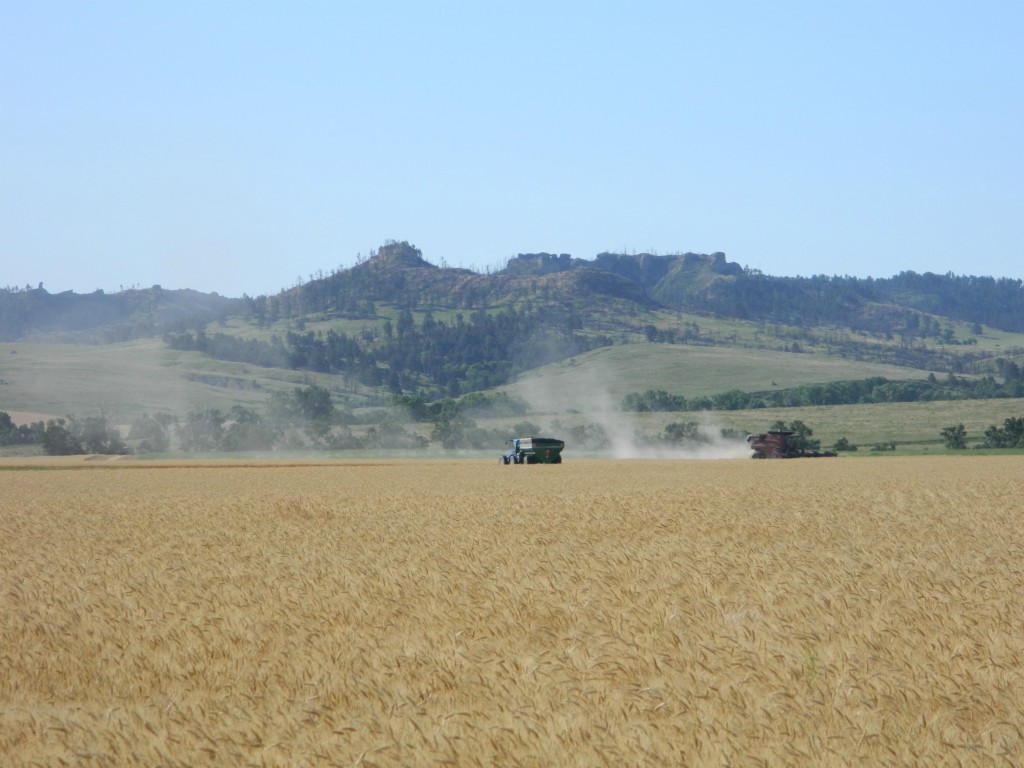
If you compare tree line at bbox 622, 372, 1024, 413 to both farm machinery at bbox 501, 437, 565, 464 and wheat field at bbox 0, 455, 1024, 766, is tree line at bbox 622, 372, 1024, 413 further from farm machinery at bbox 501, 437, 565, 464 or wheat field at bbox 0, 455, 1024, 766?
wheat field at bbox 0, 455, 1024, 766

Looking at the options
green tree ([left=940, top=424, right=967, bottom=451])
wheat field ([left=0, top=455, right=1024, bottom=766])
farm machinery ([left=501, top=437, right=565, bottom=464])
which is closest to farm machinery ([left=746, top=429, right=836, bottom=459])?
farm machinery ([left=501, top=437, right=565, bottom=464])

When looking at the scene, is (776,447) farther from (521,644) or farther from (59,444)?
(59,444)

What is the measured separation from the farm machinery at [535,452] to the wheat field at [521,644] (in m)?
48.4

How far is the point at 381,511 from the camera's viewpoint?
2706cm

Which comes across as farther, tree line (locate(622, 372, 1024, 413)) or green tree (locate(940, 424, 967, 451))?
tree line (locate(622, 372, 1024, 413))

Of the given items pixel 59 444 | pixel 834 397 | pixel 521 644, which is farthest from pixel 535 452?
pixel 834 397

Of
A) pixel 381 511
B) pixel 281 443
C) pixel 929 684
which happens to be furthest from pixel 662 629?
pixel 281 443

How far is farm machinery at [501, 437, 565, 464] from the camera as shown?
233 feet

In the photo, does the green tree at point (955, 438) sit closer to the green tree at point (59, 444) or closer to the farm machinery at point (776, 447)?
the farm machinery at point (776, 447)

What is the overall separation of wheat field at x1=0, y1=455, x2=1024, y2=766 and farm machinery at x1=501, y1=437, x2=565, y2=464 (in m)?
48.4

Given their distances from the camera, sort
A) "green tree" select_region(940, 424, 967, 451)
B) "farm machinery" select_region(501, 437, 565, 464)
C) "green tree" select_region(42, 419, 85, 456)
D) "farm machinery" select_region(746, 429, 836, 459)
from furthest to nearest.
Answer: "green tree" select_region(42, 419, 85, 456)
"green tree" select_region(940, 424, 967, 451)
"farm machinery" select_region(746, 429, 836, 459)
"farm machinery" select_region(501, 437, 565, 464)

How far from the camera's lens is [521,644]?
10.8 meters

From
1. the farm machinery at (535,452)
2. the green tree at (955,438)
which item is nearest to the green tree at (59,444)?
the farm machinery at (535,452)

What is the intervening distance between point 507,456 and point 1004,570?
5825 centimetres
